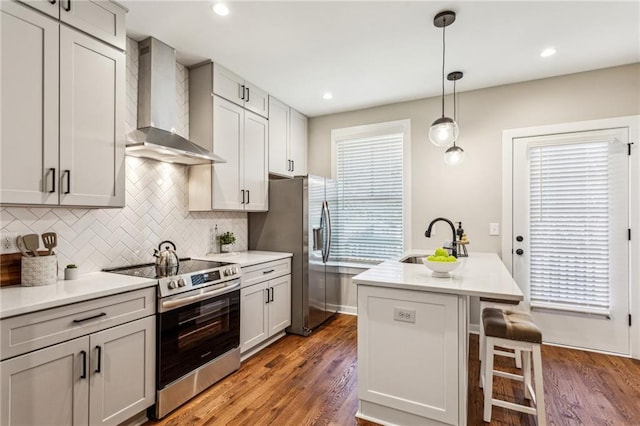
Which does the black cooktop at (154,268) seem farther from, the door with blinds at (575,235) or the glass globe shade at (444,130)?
the door with blinds at (575,235)

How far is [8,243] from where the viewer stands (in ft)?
6.18

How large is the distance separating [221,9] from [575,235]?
3.68 m

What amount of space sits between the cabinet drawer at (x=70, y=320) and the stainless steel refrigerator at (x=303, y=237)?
1712mm

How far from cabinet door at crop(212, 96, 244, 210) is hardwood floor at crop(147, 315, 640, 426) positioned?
152 centimetres

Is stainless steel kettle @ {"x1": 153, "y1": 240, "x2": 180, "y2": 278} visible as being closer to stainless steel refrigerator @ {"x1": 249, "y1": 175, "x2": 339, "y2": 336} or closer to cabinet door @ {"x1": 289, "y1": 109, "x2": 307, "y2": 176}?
stainless steel refrigerator @ {"x1": 249, "y1": 175, "x2": 339, "y2": 336}

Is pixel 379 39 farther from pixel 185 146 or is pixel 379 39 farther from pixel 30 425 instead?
pixel 30 425

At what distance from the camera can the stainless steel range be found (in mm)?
2078

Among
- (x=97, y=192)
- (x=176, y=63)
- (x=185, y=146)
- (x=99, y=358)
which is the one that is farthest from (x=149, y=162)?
(x=99, y=358)

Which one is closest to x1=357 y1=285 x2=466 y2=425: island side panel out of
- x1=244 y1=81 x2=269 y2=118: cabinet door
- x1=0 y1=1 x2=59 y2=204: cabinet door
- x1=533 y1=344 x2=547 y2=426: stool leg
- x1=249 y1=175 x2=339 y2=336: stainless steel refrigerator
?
x1=533 y1=344 x2=547 y2=426: stool leg

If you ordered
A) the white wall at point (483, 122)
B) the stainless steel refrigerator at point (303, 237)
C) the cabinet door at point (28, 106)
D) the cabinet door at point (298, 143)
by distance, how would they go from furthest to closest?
the cabinet door at point (298, 143) → the stainless steel refrigerator at point (303, 237) → the white wall at point (483, 122) → the cabinet door at point (28, 106)

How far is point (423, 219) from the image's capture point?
3836 millimetres

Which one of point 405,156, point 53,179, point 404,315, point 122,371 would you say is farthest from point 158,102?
point 405,156

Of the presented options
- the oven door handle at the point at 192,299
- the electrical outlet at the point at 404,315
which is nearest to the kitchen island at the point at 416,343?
the electrical outlet at the point at 404,315

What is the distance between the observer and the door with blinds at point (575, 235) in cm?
A: 299
